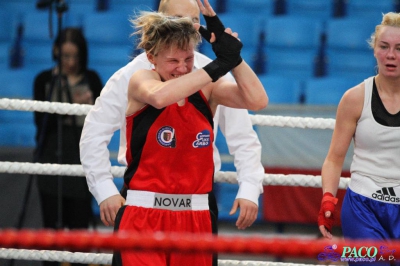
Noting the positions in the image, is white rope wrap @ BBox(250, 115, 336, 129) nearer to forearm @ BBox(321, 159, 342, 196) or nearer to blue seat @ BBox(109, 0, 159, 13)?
forearm @ BBox(321, 159, 342, 196)

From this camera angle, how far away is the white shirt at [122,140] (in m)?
2.28

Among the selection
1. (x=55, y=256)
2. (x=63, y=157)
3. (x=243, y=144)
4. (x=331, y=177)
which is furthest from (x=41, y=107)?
(x=331, y=177)

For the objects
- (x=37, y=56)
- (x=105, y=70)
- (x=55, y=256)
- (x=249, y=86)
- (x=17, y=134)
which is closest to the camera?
(x=249, y=86)

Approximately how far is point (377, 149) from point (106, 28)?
153 inches

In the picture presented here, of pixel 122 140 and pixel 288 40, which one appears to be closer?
pixel 122 140

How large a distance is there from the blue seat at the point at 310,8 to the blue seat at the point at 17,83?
2228 mm

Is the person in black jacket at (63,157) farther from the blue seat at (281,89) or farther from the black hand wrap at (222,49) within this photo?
the blue seat at (281,89)

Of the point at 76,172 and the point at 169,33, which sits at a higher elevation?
the point at 169,33

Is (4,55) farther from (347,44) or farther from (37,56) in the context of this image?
(347,44)

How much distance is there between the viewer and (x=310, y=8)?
5.79m

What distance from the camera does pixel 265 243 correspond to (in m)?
1.18

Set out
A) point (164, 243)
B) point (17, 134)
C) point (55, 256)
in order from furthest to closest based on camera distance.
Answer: point (17, 134), point (55, 256), point (164, 243)

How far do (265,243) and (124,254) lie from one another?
839 mm

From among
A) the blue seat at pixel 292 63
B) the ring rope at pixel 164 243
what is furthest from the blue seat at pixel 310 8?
the ring rope at pixel 164 243
